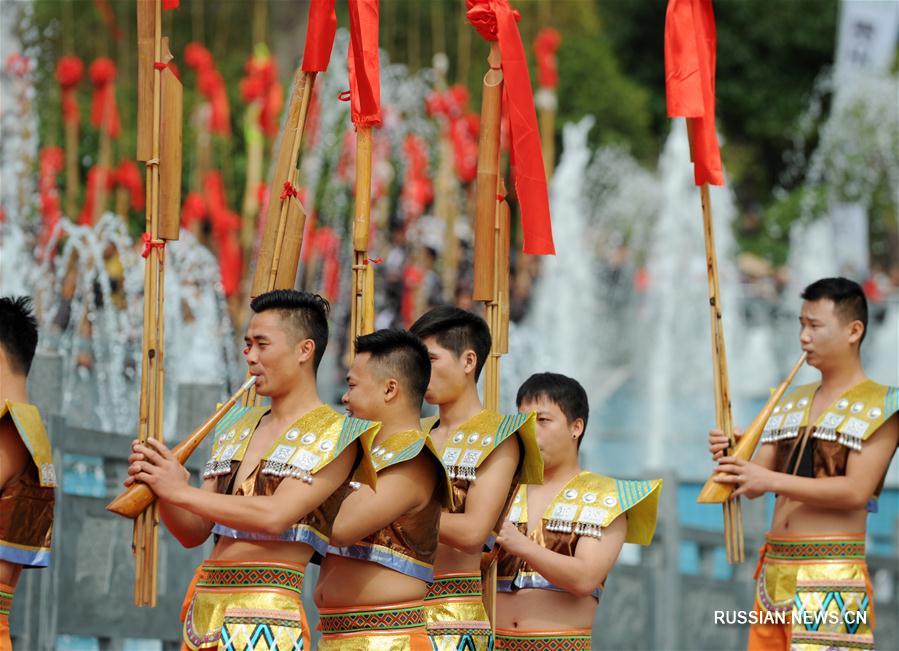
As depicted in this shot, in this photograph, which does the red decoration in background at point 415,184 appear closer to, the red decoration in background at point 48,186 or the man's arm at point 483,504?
the red decoration in background at point 48,186

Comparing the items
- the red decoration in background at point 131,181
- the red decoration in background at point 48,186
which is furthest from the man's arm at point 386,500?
the red decoration in background at point 131,181

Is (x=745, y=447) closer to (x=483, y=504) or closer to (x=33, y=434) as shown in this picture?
(x=483, y=504)

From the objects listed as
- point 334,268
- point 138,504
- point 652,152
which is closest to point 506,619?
point 138,504

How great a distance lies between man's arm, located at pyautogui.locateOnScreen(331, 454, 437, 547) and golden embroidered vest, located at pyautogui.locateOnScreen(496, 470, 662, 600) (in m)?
0.82

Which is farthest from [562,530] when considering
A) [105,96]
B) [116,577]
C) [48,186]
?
[105,96]

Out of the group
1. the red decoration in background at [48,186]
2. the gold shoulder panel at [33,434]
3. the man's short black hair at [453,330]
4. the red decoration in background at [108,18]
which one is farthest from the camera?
the red decoration in background at [108,18]

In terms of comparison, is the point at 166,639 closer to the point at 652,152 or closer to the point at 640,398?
the point at 640,398

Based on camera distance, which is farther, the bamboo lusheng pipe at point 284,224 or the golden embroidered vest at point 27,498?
the bamboo lusheng pipe at point 284,224

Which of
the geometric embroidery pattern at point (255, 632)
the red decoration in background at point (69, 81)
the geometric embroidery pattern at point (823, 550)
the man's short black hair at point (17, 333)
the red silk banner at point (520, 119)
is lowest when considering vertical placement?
the geometric embroidery pattern at point (255, 632)

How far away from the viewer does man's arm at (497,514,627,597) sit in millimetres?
4930

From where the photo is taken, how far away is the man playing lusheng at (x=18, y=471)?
4.48m


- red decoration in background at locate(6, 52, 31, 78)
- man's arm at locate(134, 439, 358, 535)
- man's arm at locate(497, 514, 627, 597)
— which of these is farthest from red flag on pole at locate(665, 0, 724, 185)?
red decoration in background at locate(6, 52, 31, 78)

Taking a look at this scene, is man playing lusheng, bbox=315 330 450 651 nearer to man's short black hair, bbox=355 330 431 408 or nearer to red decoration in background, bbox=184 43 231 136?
man's short black hair, bbox=355 330 431 408

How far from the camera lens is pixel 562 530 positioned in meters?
5.20
